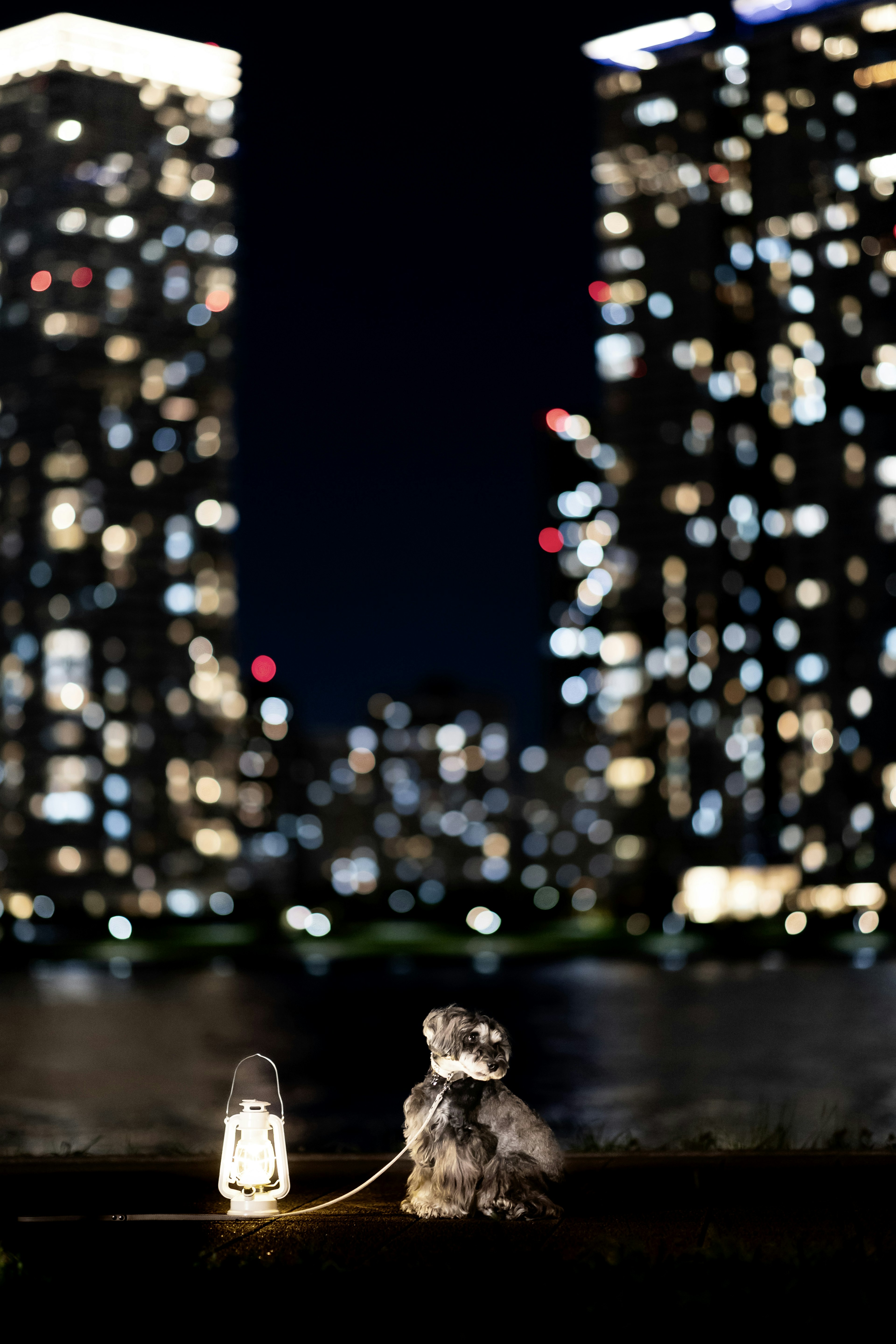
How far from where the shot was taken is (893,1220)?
43.1 ft

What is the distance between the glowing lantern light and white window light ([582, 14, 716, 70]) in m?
→ 159

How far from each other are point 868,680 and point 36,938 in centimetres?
7170

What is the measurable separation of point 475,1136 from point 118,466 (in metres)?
172

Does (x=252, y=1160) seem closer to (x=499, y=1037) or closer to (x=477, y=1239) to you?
(x=477, y=1239)

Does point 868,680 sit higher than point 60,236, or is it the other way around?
point 60,236

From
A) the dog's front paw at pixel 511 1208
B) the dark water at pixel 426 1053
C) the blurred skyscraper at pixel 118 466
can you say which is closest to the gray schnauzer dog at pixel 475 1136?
the dog's front paw at pixel 511 1208

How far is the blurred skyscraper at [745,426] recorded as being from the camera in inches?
5891

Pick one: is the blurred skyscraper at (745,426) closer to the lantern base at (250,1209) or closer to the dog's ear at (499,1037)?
the lantern base at (250,1209)

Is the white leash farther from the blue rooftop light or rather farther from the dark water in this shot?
the blue rooftop light

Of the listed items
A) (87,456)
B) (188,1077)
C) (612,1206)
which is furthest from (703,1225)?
(87,456)

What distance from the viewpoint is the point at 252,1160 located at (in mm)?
13336

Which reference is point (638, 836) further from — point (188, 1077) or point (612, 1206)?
point (612, 1206)

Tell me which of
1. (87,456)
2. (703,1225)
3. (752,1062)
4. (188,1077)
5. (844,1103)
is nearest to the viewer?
(703,1225)

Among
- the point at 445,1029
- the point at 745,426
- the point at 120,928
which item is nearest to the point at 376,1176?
the point at 445,1029
